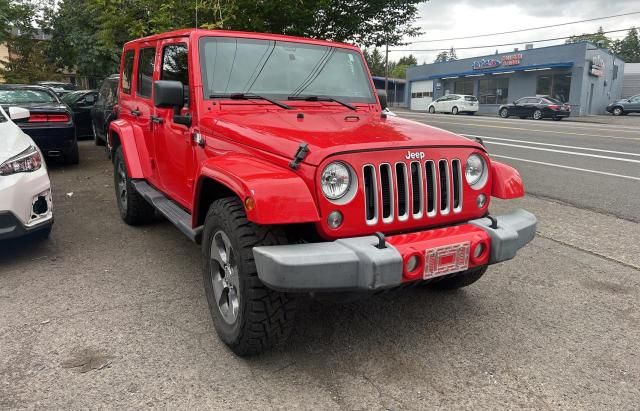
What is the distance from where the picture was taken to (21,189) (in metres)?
4.36

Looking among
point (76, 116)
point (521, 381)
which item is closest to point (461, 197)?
point (521, 381)

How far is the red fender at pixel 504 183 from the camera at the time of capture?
331 cm

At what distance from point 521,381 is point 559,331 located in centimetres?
77

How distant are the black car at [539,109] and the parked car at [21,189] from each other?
2790 centimetres

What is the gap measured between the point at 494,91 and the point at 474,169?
3939cm

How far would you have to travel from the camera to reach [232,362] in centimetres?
302

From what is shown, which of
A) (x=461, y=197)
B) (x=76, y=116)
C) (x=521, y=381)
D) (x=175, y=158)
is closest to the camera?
(x=521, y=381)

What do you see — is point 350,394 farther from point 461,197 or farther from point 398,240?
point 461,197

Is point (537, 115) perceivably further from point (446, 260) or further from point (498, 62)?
point (446, 260)

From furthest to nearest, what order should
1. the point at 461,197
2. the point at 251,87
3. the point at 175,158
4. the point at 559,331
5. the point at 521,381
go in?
the point at 175,158 → the point at 251,87 → the point at 559,331 → the point at 461,197 → the point at 521,381

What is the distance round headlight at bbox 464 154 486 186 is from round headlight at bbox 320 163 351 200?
0.87 m

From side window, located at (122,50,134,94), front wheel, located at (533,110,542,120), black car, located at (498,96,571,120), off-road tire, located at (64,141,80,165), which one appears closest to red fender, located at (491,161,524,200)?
side window, located at (122,50,134,94)

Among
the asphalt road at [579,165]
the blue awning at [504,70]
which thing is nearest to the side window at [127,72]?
the asphalt road at [579,165]

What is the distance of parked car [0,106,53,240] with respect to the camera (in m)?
4.26
